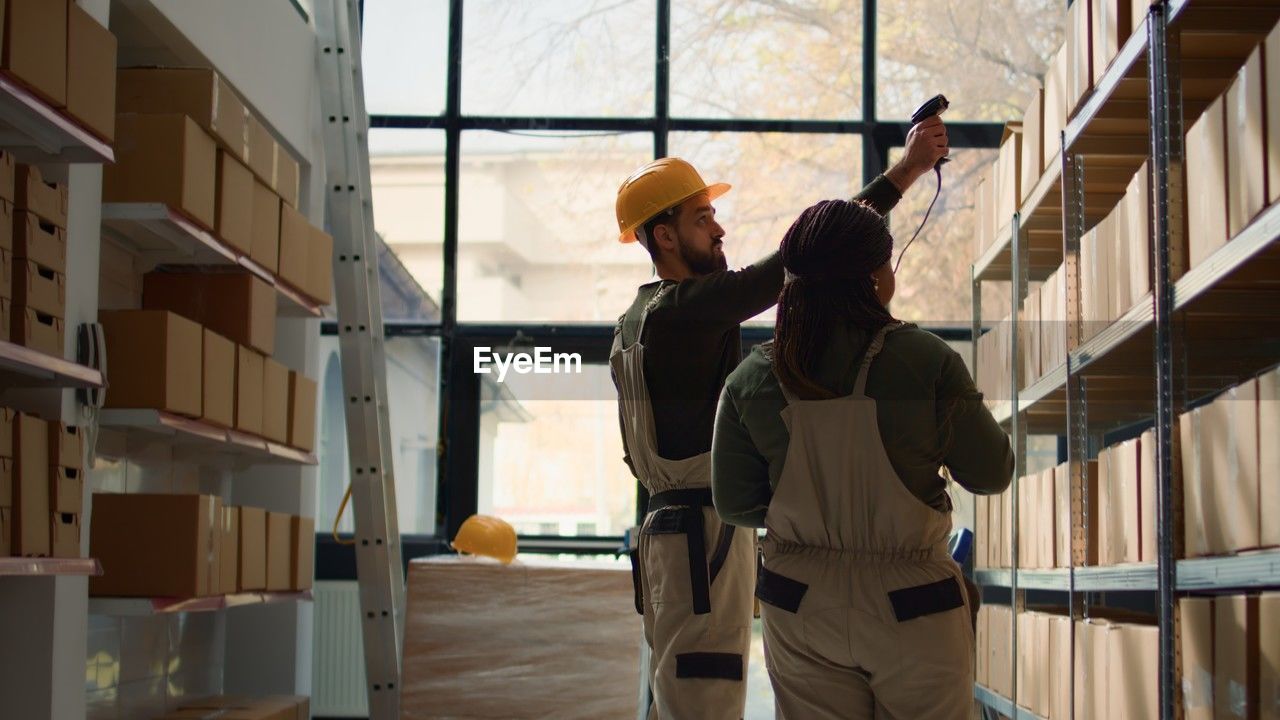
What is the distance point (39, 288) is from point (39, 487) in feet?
1.38

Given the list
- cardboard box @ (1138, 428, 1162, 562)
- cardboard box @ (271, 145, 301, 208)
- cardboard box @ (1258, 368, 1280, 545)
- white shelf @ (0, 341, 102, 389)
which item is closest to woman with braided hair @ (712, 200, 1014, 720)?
cardboard box @ (1258, 368, 1280, 545)

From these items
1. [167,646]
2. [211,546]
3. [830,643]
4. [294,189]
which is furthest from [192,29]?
[830,643]

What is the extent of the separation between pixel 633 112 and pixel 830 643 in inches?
169

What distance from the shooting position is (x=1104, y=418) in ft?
14.4

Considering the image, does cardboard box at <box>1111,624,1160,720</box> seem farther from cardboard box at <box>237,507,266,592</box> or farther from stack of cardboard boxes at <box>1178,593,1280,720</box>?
cardboard box at <box>237,507,266,592</box>

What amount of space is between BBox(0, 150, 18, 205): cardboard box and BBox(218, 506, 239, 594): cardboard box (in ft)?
4.61

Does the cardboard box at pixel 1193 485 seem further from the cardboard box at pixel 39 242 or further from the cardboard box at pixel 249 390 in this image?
the cardboard box at pixel 249 390

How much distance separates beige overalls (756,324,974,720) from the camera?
1889 millimetres

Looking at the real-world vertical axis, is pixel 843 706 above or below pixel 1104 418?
below

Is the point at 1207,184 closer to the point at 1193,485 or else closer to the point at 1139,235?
the point at 1139,235

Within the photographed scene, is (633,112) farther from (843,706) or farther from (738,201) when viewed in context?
(843,706)

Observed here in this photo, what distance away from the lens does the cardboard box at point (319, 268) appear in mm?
4609

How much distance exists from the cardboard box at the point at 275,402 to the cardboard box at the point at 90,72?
1338mm

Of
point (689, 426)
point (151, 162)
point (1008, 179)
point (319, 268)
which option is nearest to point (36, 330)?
point (151, 162)
